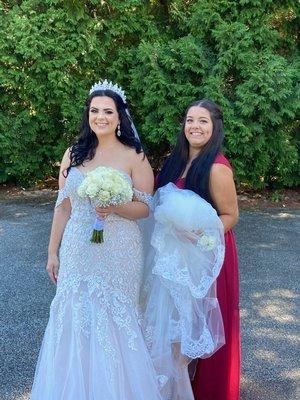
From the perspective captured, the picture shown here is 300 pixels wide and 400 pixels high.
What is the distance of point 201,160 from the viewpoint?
2.99m

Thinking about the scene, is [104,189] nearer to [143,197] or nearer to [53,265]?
[143,197]

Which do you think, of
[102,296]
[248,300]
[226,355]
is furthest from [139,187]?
[248,300]

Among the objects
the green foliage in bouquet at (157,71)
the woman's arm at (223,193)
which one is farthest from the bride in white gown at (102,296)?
the green foliage in bouquet at (157,71)

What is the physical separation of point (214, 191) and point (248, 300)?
252 centimetres

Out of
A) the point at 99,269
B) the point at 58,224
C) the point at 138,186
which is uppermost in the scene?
the point at 138,186

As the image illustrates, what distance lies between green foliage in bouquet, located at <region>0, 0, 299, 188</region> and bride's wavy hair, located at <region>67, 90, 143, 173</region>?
5.46m

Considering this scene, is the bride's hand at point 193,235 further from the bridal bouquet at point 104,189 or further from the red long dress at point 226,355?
the bridal bouquet at point 104,189

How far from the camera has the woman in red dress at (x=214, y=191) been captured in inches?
118

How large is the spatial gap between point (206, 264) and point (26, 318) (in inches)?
95.6

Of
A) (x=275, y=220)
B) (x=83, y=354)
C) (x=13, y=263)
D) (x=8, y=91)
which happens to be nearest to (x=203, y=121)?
(x=83, y=354)

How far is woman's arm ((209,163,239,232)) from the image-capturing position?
117 inches

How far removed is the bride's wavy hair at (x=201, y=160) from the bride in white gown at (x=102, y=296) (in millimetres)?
207

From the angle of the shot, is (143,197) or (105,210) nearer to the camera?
(105,210)

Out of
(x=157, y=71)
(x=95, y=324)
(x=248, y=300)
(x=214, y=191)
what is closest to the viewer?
(x=95, y=324)
